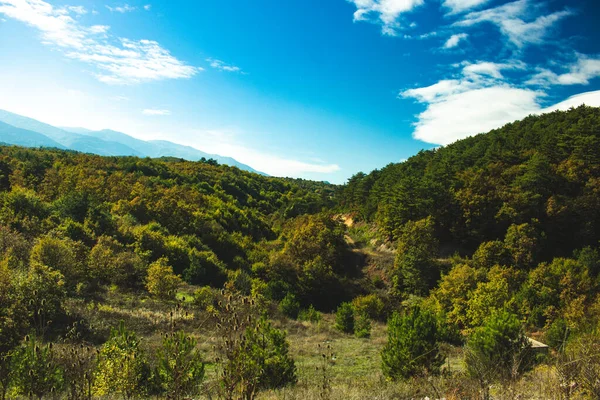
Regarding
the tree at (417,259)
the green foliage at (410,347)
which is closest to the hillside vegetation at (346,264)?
the green foliage at (410,347)

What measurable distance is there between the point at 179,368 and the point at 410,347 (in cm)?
1002

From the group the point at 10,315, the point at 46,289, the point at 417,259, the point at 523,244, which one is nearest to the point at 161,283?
the point at 46,289

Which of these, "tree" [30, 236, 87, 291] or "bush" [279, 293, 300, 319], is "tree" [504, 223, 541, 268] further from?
"tree" [30, 236, 87, 291]

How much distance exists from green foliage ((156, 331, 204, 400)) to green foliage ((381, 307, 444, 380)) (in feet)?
22.7

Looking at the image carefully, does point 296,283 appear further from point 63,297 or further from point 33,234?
point 33,234

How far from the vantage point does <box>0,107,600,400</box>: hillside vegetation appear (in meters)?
11.8

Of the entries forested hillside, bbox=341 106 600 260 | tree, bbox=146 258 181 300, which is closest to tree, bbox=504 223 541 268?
forested hillside, bbox=341 106 600 260

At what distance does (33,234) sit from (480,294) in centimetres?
3761

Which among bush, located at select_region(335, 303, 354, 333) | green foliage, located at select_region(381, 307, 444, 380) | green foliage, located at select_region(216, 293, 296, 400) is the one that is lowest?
bush, located at select_region(335, 303, 354, 333)

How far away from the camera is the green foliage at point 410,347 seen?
10688 millimetres

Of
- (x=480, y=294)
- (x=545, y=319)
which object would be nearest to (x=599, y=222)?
(x=545, y=319)

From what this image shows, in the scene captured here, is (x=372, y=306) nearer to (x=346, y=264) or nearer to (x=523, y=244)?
(x=346, y=264)

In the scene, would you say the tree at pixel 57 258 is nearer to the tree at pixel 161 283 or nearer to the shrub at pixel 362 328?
the tree at pixel 161 283

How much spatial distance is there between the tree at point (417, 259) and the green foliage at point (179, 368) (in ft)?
99.7
